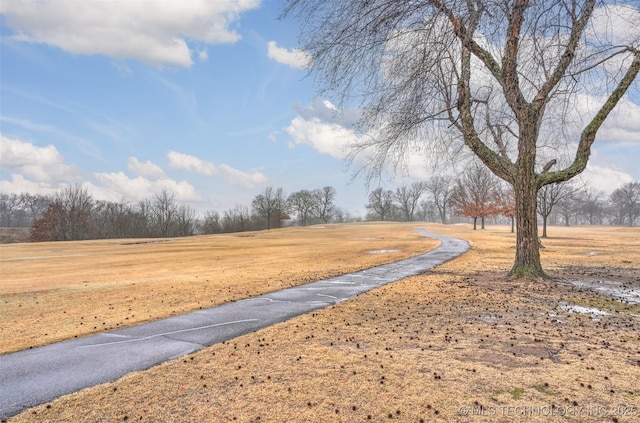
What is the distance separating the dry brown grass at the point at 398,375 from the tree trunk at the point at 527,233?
3.69 meters

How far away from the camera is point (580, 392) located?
145 inches

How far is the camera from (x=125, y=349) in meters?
5.38

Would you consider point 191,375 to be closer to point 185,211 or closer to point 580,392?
point 580,392

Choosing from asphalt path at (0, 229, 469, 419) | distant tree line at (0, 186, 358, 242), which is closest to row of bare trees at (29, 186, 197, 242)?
distant tree line at (0, 186, 358, 242)

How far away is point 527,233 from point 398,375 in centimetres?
839

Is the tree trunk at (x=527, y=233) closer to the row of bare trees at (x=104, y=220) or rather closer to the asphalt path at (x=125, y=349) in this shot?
the asphalt path at (x=125, y=349)

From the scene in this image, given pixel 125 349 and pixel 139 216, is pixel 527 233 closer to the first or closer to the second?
pixel 125 349

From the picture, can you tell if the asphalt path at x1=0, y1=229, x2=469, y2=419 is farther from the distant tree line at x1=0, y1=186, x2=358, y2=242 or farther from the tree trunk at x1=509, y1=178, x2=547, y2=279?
the distant tree line at x1=0, y1=186, x2=358, y2=242

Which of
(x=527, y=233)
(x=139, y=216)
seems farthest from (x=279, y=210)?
(x=527, y=233)

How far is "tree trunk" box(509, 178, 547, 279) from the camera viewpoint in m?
10.5

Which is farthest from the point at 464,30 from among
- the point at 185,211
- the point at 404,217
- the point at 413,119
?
the point at 404,217

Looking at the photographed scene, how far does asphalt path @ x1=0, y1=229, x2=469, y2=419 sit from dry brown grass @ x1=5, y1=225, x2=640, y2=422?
37 cm

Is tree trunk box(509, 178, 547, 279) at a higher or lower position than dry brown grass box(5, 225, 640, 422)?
higher

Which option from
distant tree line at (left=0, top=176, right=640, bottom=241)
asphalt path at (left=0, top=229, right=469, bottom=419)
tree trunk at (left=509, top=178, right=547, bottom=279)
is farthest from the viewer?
distant tree line at (left=0, top=176, right=640, bottom=241)
